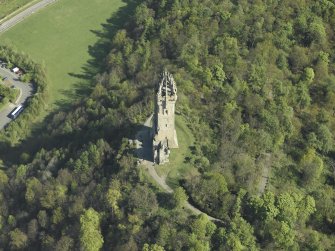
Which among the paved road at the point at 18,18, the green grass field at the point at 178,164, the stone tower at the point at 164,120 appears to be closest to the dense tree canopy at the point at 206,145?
the green grass field at the point at 178,164

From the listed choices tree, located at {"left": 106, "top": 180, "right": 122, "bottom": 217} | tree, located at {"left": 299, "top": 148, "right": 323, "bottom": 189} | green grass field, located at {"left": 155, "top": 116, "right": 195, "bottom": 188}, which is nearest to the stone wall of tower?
green grass field, located at {"left": 155, "top": 116, "right": 195, "bottom": 188}

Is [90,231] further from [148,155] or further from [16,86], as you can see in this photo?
[16,86]

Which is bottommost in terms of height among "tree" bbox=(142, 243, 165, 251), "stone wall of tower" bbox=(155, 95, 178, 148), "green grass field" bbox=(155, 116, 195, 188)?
"tree" bbox=(142, 243, 165, 251)

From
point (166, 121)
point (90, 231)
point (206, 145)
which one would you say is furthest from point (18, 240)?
point (206, 145)

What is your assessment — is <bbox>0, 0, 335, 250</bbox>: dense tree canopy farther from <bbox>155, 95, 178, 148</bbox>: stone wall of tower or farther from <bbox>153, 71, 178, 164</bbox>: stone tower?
<bbox>155, 95, 178, 148</bbox>: stone wall of tower

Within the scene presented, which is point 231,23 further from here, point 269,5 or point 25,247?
point 25,247

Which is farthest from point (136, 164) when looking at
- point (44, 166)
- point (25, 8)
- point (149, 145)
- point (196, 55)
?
point (25, 8)
